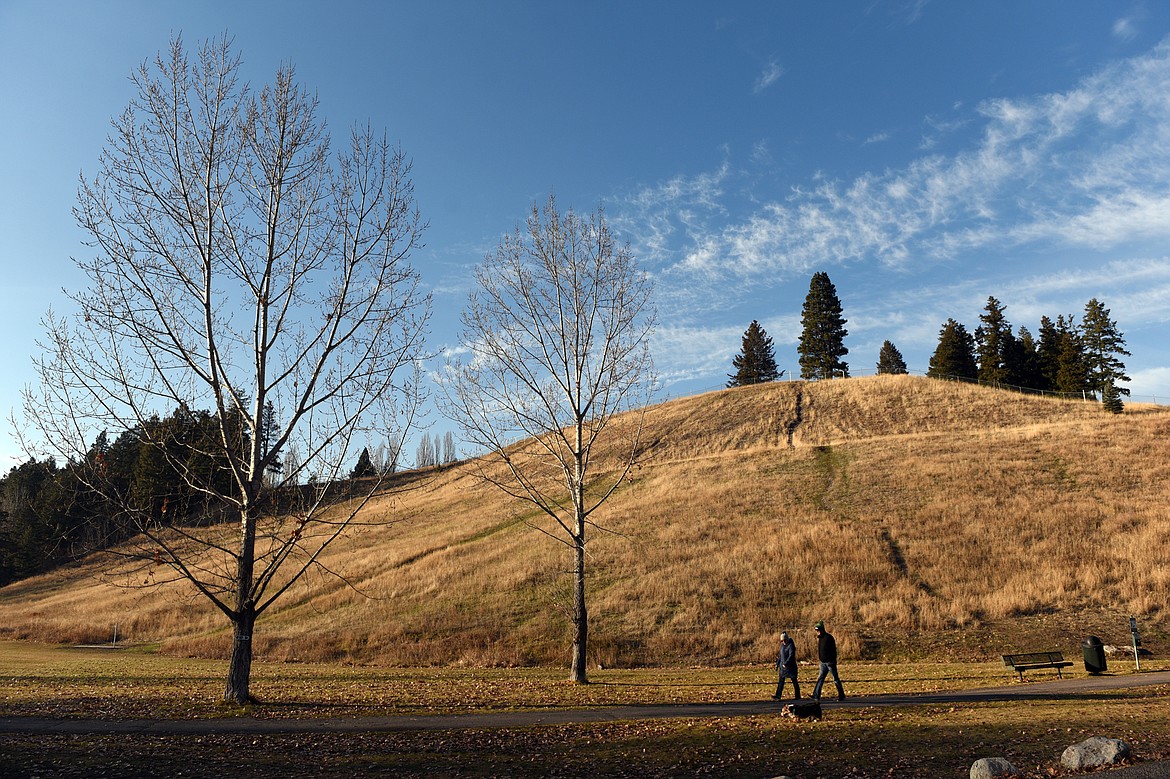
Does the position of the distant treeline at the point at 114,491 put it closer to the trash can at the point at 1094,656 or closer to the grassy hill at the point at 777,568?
the grassy hill at the point at 777,568

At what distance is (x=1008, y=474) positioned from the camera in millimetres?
43781

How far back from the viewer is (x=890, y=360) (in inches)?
4279

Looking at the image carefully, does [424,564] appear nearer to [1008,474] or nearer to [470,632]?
[470,632]

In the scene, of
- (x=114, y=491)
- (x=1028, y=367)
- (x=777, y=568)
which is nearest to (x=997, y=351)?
(x=1028, y=367)

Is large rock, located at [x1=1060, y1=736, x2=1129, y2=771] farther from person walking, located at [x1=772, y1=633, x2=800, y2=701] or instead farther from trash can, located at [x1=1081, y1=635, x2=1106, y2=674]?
trash can, located at [x1=1081, y1=635, x2=1106, y2=674]

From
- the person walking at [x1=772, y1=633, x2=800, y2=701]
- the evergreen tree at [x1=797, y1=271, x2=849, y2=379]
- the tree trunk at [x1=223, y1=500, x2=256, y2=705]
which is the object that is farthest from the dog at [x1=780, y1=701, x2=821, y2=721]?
the evergreen tree at [x1=797, y1=271, x2=849, y2=379]

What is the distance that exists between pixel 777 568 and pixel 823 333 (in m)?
61.1


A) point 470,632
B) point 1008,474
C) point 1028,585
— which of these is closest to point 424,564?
point 470,632

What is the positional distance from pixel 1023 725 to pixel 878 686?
23.0 feet

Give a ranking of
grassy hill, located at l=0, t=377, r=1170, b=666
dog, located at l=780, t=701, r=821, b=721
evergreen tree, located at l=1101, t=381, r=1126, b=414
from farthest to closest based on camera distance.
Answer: evergreen tree, located at l=1101, t=381, r=1126, b=414
grassy hill, located at l=0, t=377, r=1170, b=666
dog, located at l=780, t=701, r=821, b=721

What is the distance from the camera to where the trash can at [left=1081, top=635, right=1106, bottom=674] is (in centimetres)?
1889

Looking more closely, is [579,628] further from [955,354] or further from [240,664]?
[955,354]

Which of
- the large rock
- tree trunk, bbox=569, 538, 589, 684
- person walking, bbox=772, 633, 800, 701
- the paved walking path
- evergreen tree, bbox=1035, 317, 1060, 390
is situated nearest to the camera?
the large rock

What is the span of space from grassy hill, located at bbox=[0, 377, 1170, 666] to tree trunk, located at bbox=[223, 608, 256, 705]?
12.9ft
